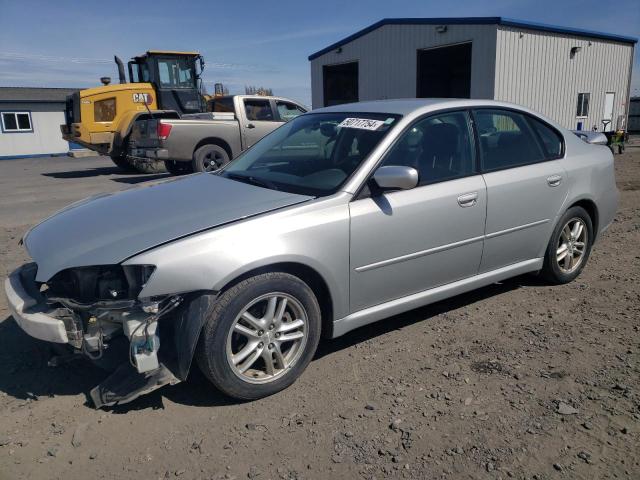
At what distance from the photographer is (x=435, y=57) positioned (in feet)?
77.5

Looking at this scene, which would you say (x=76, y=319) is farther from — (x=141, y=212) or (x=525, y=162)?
(x=525, y=162)

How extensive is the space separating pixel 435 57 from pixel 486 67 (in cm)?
786

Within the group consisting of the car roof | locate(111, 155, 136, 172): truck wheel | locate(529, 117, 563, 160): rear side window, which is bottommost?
locate(111, 155, 136, 172): truck wheel

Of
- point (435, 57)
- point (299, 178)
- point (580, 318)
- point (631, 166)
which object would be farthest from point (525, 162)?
point (435, 57)

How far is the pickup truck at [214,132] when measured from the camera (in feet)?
38.2

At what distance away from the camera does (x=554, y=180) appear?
4.18m

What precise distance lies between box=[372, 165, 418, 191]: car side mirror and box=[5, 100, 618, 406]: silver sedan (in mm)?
15

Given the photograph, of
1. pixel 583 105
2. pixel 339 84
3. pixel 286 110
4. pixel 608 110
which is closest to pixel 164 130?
pixel 286 110

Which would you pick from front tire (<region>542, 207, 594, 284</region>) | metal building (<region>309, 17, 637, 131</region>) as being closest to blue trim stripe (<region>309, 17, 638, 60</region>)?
metal building (<region>309, 17, 637, 131</region>)

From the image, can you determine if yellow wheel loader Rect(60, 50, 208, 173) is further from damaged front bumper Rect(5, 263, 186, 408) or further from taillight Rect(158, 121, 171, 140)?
damaged front bumper Rect(5, 263, 186, 408)

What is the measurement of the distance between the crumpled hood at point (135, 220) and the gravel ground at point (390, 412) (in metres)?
0.85

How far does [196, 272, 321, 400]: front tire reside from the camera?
8.82ft

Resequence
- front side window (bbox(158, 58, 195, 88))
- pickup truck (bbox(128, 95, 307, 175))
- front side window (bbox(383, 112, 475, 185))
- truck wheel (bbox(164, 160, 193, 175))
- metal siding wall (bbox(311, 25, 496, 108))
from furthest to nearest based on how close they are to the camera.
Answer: metal siding wall (bbox(311, 25, 496, 108))
front side window (bbox(158, 58, 195, 88))
truck wheel (bbox(164, 160, 193, 175))
pickup truck (bbox(128, 95, 307, 175))
front side window (bbox(383, 112, 475, 185))

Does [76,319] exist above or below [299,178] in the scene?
below
